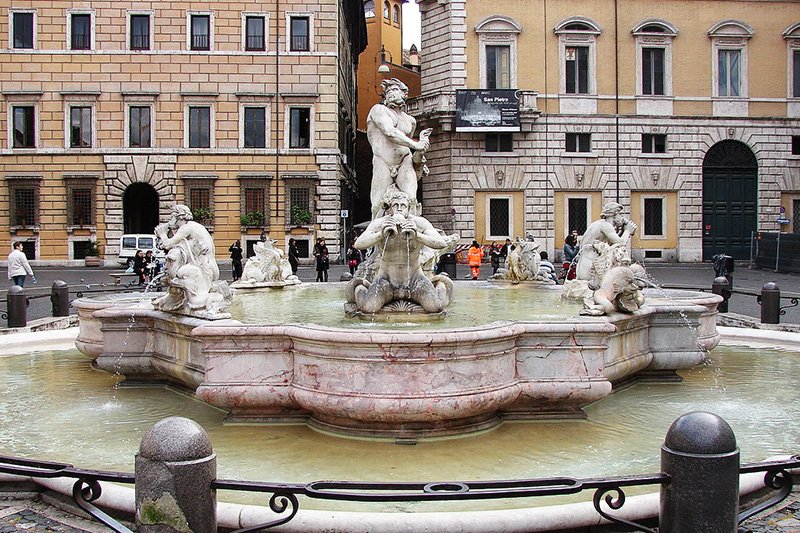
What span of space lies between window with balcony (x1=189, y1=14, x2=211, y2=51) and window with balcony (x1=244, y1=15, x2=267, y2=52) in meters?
1.55

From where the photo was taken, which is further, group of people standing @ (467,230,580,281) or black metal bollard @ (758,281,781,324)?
group of people standing @ (467,230,580,281)

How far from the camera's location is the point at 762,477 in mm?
4738

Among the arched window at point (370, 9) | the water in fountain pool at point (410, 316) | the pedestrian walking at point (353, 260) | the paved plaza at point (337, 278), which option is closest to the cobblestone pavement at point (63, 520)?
the paved plaza at point (337, 278)

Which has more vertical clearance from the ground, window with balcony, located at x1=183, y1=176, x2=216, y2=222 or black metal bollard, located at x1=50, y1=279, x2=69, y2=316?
window with balcony, located at x1=183, y1=176, x2=216, y2=222

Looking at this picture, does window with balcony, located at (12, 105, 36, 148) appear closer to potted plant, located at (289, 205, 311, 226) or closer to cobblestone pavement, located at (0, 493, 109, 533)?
potted plant, located at (289, 205, 311, 226)

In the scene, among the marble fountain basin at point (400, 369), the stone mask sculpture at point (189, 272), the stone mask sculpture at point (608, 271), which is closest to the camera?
the marble fountain basin at point (400, 369)

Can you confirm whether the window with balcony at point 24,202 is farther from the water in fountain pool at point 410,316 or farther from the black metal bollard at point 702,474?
the black metal bollard at point 702,474

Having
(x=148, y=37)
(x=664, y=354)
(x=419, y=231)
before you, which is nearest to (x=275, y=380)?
(x=419, y=231)

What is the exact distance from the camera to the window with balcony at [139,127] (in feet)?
114

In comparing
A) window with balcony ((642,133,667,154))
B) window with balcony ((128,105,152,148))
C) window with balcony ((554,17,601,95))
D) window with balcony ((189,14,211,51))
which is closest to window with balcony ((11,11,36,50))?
window with balcony ((128,105,152,148))

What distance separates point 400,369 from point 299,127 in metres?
30.2

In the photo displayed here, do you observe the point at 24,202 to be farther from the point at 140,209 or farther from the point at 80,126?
the point at 140,209

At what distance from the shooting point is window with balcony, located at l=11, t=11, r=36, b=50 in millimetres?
34219

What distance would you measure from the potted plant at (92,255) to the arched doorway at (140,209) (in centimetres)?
367
